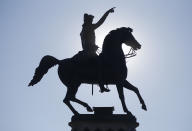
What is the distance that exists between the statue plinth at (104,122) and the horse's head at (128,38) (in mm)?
2546

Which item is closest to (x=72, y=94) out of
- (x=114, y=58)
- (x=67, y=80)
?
(x=67, y=80)

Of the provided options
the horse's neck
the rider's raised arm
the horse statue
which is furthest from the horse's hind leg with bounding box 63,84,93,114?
the rider's raised arm

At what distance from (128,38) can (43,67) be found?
2.89 metres

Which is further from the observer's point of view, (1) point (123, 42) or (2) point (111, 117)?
(1) point (123, 42)

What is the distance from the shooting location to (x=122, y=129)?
1733 cm

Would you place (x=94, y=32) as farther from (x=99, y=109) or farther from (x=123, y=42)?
(x=99, y=109)

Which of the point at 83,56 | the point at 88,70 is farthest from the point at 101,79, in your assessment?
the point at 83,56

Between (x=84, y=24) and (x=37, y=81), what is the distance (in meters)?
2.61

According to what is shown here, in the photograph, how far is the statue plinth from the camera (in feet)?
57.0

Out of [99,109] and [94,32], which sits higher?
[94,32]

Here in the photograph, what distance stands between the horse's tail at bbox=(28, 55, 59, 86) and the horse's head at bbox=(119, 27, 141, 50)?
2308 millimetres

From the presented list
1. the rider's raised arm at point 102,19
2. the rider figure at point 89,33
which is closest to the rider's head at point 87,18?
the rider figure at point 89,33

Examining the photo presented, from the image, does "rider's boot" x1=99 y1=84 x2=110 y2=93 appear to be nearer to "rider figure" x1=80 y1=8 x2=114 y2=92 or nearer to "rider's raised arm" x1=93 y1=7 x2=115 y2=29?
"rider figure" x1=80 y1=8 x2=114 y2=92

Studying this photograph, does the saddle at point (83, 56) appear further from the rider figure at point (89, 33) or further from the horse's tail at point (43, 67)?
the horse's tail at point (43, 67)
